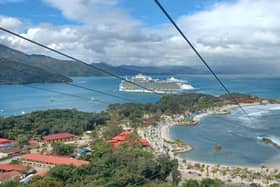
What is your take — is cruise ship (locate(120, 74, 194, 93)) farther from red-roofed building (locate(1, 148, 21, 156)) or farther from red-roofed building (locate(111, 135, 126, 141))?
red-roofed building (locate(1, 148, 21, 156))

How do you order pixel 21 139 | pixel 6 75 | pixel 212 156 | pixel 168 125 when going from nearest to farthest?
pixel 212 156, pixel 21 139, pixel 168 125, pixel 6 75

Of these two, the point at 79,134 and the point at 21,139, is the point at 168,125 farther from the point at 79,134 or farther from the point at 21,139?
the point at 21,139

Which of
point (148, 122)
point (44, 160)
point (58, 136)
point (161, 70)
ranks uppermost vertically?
point (161, 70)

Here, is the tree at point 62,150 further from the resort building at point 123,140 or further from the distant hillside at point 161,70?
the distant hillside at point 161,70

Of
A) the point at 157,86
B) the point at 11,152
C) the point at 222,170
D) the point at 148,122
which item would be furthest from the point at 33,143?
the point at 157,86

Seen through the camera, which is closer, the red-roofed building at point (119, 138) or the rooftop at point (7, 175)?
the rooftop at point (7, 175)

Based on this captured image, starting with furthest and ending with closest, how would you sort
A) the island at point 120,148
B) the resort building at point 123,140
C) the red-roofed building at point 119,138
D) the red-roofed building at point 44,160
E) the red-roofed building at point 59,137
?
1. the red-roofed building at point 59,137
2. the red-roofed building at point 119,138
3. the resort building at point 123,140
4. the red-roofed building at point 44,160
5. the island at point 120,148

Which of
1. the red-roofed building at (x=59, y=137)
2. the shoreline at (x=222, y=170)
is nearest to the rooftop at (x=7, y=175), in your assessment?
the shoreline at (x=222, y=170)

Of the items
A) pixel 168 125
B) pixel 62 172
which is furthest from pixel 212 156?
pixel 168 125

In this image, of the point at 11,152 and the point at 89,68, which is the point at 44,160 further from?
the point at 89,68
